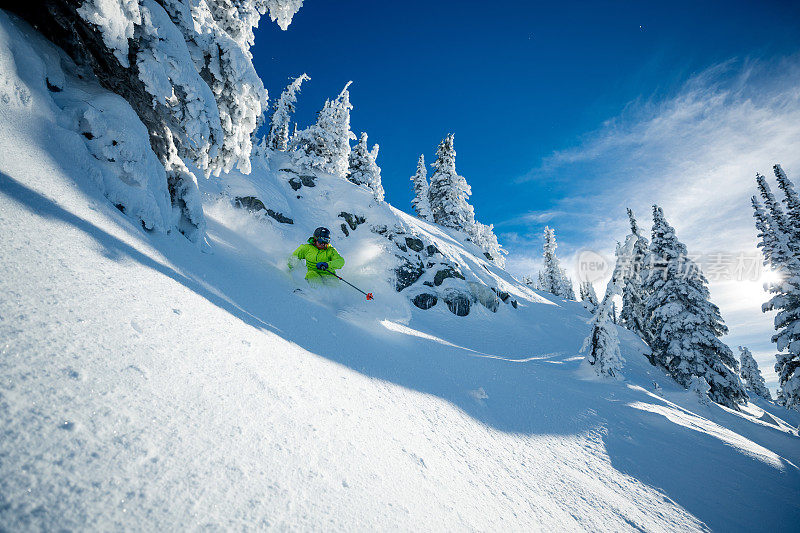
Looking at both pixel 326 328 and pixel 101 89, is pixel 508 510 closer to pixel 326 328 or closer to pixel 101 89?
pixel 326 328

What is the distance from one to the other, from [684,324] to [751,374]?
140ft

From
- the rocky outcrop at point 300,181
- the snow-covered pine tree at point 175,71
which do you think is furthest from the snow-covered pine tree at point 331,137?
the snow-covered pine tree at point 175,71

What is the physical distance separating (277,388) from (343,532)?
3.74 ft

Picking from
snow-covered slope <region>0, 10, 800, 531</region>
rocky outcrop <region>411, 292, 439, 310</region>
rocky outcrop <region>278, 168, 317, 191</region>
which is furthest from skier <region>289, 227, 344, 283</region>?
rocky outcrop <region>278, 168, 317, 191</region>

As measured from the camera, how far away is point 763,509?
11.6 ft

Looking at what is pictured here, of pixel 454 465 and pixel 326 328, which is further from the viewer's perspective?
pixel 326 328

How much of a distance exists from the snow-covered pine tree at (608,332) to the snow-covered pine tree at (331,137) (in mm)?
19569

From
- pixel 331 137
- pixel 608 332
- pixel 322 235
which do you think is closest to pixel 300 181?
pixel 331 137

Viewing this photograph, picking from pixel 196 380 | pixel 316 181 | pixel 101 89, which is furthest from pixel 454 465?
pixel 316 181

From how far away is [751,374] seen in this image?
138 feet

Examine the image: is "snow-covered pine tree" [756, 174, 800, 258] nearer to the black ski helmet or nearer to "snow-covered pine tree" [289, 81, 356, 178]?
the black ski helmet

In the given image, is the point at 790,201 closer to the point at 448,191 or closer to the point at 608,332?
the point at 608,332

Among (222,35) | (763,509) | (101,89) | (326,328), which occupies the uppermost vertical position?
(222,35)

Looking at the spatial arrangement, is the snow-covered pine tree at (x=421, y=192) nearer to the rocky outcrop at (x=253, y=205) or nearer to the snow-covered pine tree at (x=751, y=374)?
the rocky outcrop at (x=253, y=205)
